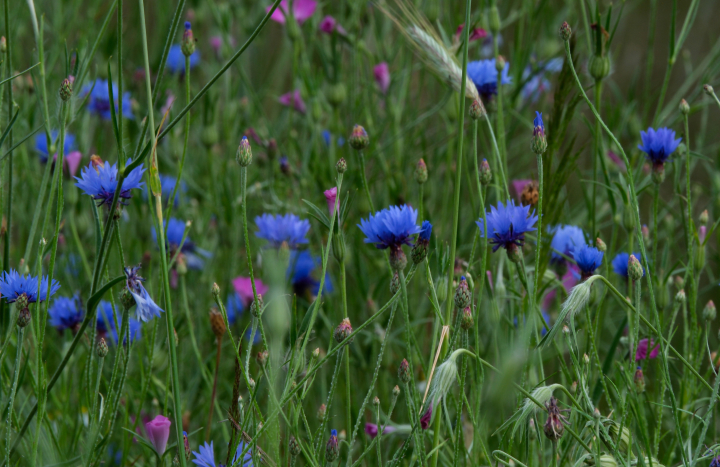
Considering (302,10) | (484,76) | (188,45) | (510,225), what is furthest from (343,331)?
(302,10)

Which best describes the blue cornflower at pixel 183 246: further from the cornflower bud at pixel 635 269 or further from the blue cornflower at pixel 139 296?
the cornflower bud at pixel 635 269

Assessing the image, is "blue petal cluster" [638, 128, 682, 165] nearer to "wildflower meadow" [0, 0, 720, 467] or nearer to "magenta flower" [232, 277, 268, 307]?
"wildflower meadow" [0, 0, 720, 467]

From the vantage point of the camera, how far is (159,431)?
0.56 m

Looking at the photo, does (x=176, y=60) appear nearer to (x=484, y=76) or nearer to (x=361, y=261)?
(x=361, y=261)

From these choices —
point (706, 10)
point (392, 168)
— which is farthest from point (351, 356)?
point (706, 10)

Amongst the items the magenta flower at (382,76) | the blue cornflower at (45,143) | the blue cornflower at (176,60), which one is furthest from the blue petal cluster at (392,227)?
the blue cornflower at (176,60)

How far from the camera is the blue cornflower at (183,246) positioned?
0.97m

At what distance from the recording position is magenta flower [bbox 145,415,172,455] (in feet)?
1.81

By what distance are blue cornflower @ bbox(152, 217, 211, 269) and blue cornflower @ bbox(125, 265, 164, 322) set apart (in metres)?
0.33

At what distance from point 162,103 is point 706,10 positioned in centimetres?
128

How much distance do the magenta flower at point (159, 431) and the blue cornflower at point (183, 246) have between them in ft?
1.08

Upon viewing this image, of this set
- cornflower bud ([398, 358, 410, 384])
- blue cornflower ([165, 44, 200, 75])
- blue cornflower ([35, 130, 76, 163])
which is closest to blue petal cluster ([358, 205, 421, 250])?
cornflower bud ([398, 358, 410, 384])

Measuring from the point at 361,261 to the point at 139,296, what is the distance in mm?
608

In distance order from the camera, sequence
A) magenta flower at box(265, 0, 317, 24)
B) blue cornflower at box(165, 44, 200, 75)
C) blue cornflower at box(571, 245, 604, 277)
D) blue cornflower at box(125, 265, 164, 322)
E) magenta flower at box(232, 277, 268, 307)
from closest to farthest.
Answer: blue cornflower at box(125, 265, 164, 322) → blue cornflower at box(571, 245, 604, 277) → magenta flower at box(232, 277, 268, 307) → magenta flower at box(265, 0, 317, 24) → blue cornflower at box(165, 44, 200, 75)
